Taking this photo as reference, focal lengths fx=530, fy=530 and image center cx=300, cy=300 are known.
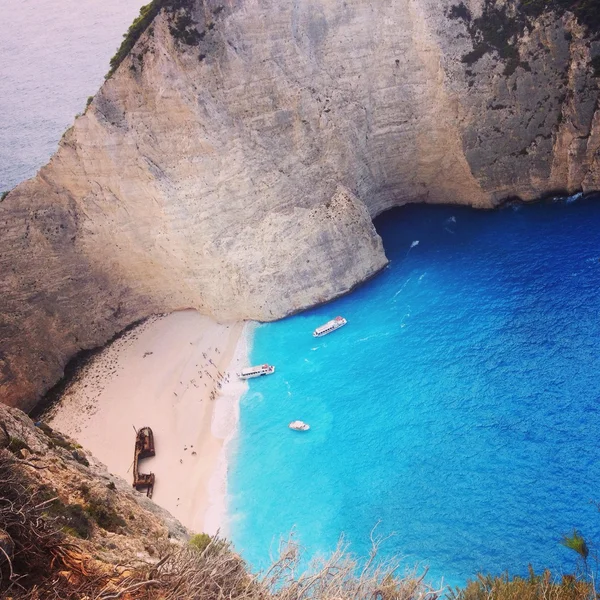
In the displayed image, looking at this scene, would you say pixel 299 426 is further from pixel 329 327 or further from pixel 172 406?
pixel 172 406

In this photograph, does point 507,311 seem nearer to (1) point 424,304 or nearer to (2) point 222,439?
(1) point 424,304

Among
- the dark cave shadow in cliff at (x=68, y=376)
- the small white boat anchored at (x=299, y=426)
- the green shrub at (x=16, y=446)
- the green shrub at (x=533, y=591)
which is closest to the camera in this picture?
the green shrub at (x=533, y=591)

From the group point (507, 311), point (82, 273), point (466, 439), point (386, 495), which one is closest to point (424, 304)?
point (507, 311)

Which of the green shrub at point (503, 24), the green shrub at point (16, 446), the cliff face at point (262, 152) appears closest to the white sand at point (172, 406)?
the cliff face at point (262, 152)

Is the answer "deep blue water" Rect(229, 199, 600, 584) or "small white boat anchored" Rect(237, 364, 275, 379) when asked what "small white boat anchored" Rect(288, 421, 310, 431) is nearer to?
"deep blue water" Rect(229, 199, 600, 584)

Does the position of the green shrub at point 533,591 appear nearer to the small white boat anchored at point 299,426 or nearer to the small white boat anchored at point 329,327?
the small white boat anchored at point 299,426

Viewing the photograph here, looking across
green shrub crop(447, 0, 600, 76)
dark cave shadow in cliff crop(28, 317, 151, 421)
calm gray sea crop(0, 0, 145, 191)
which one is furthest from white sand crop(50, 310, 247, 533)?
green shrub crop(447, 0, 600, 76)
